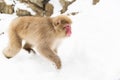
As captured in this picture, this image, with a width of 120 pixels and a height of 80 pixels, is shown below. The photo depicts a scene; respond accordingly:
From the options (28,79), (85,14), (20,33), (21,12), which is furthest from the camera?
(21,12)

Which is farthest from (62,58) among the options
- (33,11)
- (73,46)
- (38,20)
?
(33,11)

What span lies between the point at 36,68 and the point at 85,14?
2025 millimetres

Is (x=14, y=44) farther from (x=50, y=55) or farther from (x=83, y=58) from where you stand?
(x=83, y=58)

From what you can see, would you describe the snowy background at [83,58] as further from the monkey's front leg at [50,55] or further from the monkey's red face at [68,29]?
the monkey's red face at [68,29]

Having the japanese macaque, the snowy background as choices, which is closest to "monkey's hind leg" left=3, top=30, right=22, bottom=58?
the japanese macaque

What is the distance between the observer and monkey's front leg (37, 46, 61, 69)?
222 inches

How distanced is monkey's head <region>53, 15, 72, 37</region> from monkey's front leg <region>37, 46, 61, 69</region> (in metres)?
0.31

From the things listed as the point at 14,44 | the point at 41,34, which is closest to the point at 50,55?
the point at 41,34

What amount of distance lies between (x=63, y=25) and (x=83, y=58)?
1.87 feet

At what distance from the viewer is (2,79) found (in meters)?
5.56

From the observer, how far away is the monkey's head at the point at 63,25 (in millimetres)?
5679

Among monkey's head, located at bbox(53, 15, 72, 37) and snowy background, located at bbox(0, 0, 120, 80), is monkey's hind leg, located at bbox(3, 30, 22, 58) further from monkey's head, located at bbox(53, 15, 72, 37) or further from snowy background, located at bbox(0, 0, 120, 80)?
monkey's head, located at bbox(53, 15, 72, 37)

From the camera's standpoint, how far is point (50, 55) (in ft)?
18.6

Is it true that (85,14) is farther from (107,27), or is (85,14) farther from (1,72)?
(1,72)
